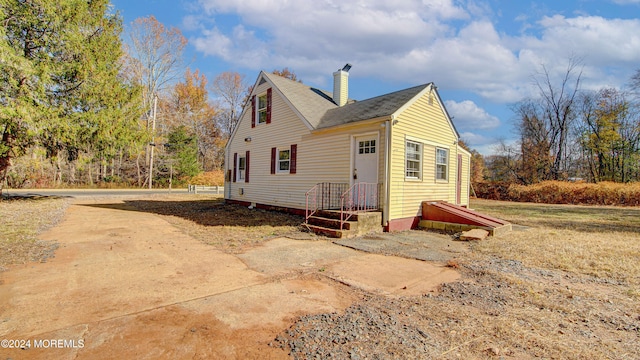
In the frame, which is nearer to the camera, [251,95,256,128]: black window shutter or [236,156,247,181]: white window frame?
[251,95,256,128]: black window shutter

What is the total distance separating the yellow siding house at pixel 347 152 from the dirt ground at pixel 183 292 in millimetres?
2579

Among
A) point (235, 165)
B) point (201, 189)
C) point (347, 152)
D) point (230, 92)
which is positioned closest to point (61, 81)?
point (235, 165)

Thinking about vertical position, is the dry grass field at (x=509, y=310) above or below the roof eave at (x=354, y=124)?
below

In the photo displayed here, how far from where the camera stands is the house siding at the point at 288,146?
984 centimetres

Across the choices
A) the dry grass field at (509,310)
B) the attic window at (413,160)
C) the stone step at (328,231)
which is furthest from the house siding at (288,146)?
the dry grass field at (509,310)

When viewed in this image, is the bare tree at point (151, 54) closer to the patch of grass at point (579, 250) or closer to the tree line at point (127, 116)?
the tree line at point (127, 116)

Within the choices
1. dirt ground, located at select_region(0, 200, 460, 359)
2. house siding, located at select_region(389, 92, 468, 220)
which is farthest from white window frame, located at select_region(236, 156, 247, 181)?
house siding, located at select_region(389, 92, 468, 220)

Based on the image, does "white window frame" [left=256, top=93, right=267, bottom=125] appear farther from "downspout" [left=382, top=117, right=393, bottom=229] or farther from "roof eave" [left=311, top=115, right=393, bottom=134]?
"downspout" [left=382, top=117, right=393, bottom=229]

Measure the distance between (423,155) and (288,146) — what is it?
5.07m

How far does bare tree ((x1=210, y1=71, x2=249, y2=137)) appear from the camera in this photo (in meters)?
36.8

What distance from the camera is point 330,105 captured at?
13273 millimetres

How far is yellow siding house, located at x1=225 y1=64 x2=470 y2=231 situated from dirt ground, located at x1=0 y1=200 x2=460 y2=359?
2.58m

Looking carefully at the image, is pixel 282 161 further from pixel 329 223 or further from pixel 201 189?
pixel 201 189

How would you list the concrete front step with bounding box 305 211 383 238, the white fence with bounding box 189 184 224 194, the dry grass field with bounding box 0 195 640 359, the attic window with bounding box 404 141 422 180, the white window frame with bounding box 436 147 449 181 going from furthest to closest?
the white fence with bounding box 189 184 224 194
the white window frame with bounding box 436 147 449 181
the attic window with bounding box 404 141 422 180
the concrete front step with bounding box 305 211 383 238
the dry grass field with bounding box 0 195 640 359
